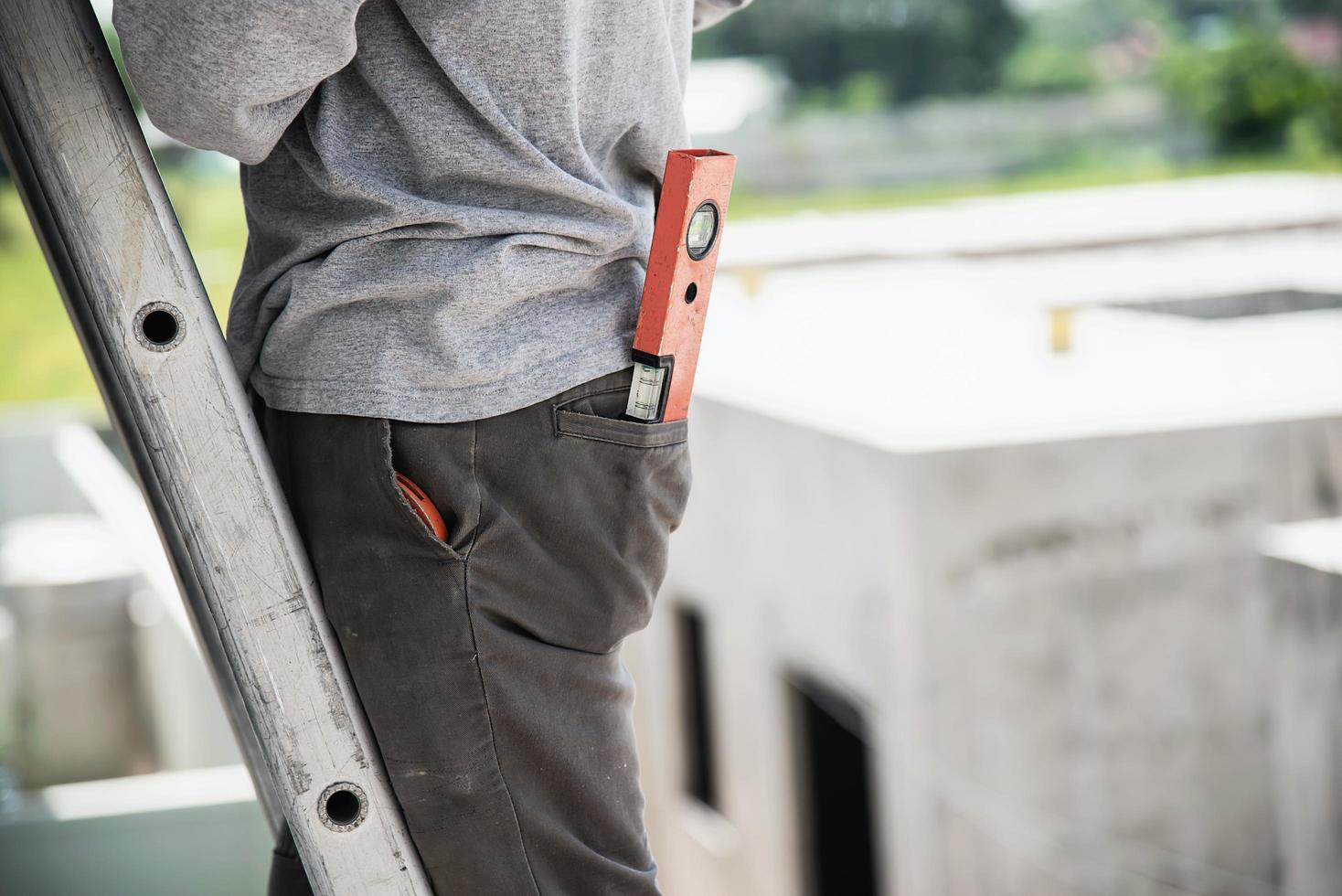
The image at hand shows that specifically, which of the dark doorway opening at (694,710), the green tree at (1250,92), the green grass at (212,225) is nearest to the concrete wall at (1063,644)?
the dark doorway opening at (694,710)

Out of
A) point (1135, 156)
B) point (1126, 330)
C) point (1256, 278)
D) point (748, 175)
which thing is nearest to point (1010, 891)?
point (1126, 330)

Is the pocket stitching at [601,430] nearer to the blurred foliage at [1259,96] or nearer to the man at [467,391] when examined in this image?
the man at [467,391]

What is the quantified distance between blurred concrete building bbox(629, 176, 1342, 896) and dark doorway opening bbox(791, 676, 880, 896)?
14 millimetres

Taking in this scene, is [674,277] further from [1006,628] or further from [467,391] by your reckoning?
[1006,628]

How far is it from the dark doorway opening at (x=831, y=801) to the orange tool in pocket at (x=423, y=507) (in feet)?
20.0

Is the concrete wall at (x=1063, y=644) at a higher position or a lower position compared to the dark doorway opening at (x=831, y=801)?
higher

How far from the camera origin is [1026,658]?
5.95 meters

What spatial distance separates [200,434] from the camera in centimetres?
112

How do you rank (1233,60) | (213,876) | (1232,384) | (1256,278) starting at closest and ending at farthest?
(213,876), (1232,384), (1256,278), (1233,60)

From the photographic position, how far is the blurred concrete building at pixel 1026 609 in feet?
19.2

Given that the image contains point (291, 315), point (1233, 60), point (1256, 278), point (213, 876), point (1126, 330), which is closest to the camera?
point (291, 315)

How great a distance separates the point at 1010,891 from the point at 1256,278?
5.16 m

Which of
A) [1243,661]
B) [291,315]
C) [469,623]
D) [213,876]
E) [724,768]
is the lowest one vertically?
[724,768]

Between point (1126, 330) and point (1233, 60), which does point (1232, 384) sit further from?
point (1233, 60)
